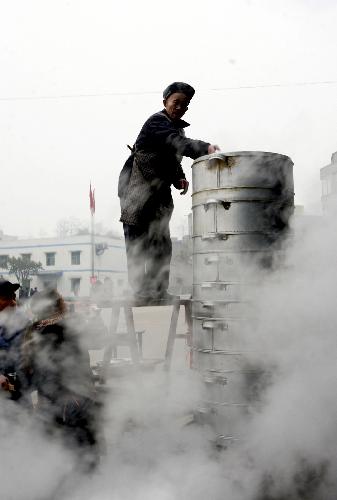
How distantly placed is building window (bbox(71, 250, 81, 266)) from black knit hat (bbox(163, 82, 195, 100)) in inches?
1510

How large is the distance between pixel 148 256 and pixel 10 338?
127 centimetres

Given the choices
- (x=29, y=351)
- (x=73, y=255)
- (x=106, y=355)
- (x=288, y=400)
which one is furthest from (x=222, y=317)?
(x=73, y=255)

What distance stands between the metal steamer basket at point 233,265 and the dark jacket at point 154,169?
347mm

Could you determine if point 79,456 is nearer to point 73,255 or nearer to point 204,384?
point 204,384

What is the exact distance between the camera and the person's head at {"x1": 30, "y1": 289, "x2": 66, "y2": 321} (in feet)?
11.7

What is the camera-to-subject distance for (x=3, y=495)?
343 cm

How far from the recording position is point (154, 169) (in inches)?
156

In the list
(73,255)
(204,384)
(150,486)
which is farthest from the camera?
(73,255)

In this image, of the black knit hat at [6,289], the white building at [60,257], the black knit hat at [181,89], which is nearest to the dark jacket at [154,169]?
the black knit hat at [181,89]

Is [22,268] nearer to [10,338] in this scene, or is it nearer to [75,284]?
[75,284]

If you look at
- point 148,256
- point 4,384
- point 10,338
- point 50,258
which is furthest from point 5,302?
point 50,258

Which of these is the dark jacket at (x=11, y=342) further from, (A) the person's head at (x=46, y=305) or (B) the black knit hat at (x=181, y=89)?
(B) the black knit hat at (x=181, y=89)

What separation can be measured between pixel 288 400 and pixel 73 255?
3962 centimetres

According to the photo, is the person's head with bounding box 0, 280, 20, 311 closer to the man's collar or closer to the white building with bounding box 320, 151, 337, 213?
the man's collar
